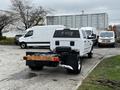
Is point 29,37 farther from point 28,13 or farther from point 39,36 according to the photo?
point 28,13

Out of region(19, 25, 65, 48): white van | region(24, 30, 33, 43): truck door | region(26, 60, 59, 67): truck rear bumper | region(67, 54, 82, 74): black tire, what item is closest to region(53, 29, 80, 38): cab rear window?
region(67, 54, 82, 74): black tire

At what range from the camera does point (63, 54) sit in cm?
1375

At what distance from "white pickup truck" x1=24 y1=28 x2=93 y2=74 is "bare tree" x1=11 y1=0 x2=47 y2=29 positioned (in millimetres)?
31602

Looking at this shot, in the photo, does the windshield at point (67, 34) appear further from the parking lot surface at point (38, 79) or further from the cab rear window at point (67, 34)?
the parking lot surface at point (38, 79)

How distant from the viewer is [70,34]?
55.5 ft

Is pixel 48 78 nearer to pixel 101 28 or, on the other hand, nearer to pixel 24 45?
pixel 24 45

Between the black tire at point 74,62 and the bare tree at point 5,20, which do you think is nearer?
the black tire at point 74,62

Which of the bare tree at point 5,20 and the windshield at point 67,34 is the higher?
the windshield at point 67,34

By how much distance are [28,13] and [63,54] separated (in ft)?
119

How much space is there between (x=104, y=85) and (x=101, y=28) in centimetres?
4348

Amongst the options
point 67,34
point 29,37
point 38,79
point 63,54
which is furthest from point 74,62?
point 29,37

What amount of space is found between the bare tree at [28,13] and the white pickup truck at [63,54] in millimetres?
31602

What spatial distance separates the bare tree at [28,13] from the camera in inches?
1908

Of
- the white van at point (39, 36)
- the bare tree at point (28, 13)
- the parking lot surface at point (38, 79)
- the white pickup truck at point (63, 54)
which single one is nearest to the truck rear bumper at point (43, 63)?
the white pickup truck at point (63, 54)
